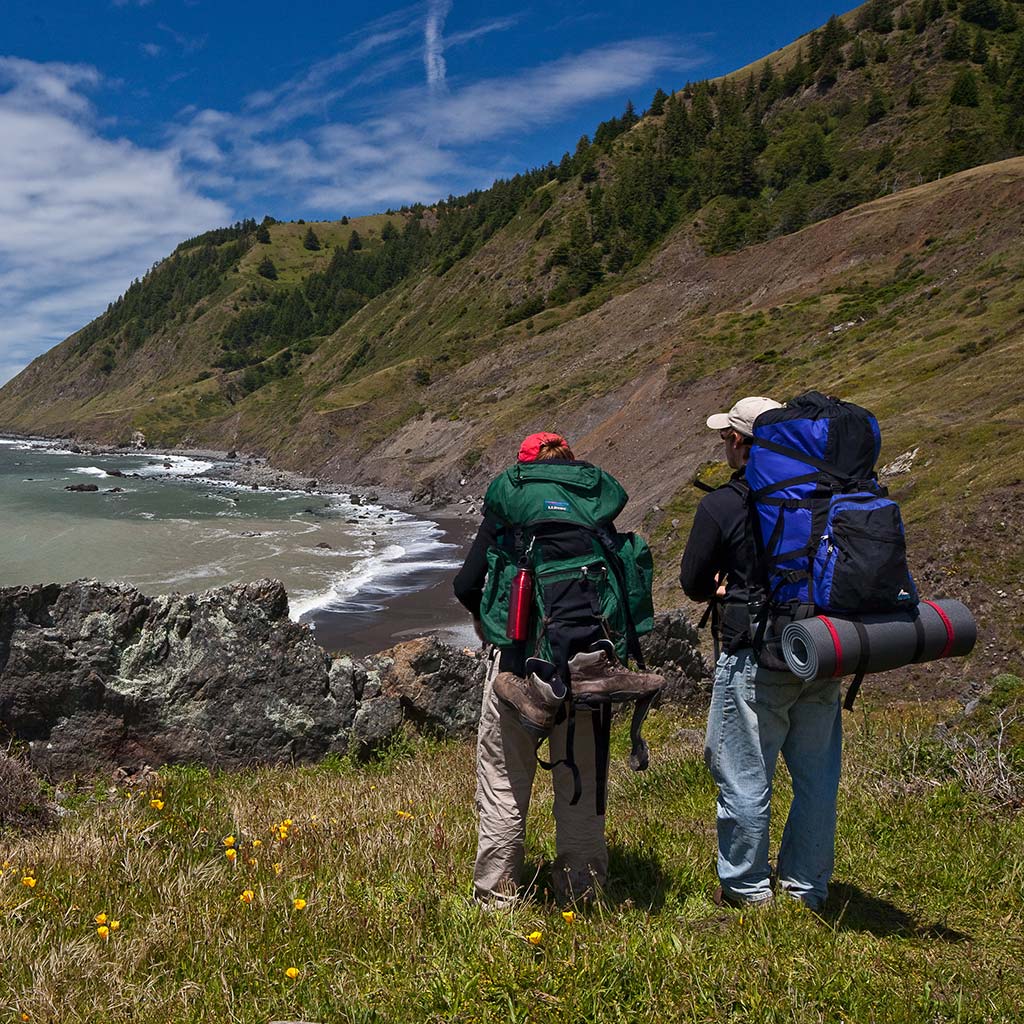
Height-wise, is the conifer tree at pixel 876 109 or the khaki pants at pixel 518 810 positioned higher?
the conifer tree at pixel 876 109

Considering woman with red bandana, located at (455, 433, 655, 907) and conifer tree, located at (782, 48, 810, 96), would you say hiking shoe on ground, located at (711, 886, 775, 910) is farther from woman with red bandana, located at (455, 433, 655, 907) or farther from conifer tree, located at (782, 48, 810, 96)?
conifer tree, located at (782, 48, 810, 96)

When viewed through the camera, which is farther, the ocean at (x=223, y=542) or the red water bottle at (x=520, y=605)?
the ocean at (x=223, y=542)

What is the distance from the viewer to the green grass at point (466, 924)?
269cm

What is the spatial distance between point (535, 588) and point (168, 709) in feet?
15.9

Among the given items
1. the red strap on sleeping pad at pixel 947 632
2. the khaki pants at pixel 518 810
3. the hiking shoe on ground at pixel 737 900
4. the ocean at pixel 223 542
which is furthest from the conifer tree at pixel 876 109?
the khaki pants at pixel 518 810

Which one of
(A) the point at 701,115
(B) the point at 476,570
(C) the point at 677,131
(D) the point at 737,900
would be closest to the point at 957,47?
(A) the point at 701,115

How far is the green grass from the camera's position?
269 cm

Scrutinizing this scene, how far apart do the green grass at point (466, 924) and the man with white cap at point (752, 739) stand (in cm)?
21

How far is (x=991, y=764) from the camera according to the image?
202 inches

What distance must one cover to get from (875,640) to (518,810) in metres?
1.75

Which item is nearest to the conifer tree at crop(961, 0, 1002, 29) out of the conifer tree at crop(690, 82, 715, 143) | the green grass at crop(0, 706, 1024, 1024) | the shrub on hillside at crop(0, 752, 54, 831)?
the conifer tree at crop(690, 82, 715, 143)

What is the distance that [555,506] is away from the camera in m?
3.42

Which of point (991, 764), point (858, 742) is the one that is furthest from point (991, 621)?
point (991, 764)

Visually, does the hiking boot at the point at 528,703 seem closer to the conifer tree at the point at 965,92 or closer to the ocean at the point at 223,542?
the ocean at the point at 223,542
